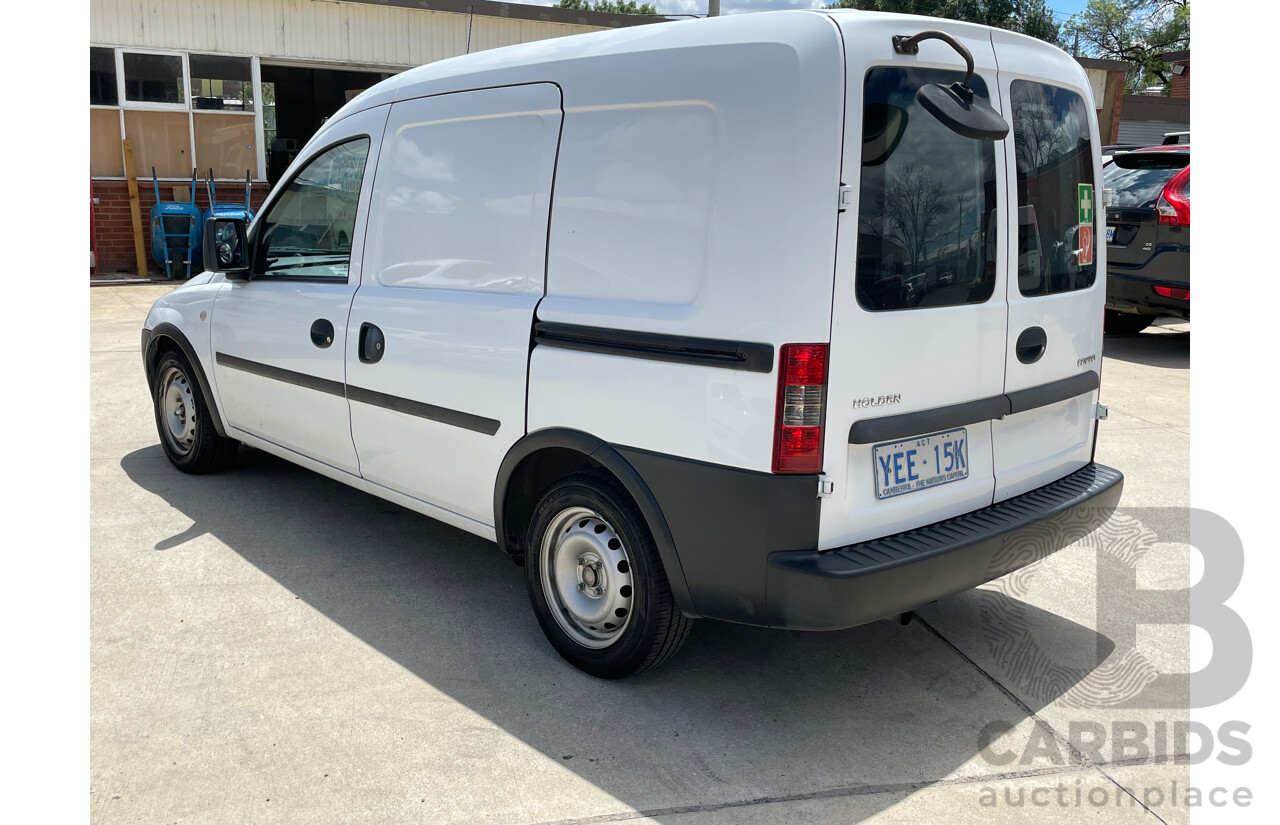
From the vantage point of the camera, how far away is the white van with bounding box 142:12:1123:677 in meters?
2.85

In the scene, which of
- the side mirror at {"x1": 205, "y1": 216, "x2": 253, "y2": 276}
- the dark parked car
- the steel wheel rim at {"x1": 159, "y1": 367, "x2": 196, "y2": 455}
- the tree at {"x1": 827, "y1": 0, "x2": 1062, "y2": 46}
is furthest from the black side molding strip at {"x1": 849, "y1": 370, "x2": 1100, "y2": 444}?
the tree at {"x1": 827, "y1": 0, "x2": 1062, "y2": 46}

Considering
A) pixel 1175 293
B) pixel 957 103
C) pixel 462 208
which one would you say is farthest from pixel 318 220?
pixel 1175 293

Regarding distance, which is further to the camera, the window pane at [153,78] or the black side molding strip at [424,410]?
the window pane at [153,78]

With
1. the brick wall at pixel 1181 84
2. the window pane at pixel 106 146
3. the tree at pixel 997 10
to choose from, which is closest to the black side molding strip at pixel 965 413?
the window pane at pixel 106 146

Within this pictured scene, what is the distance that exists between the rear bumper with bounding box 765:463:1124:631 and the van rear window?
71 cm

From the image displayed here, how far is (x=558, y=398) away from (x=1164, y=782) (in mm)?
2165

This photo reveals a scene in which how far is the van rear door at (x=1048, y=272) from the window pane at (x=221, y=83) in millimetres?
14461

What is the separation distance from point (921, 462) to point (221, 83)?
15029mm

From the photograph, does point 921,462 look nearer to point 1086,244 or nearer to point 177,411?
point 1086,244

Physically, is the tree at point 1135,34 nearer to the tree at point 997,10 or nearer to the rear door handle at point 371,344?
the tree at point 997,10

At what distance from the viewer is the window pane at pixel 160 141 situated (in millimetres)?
14891

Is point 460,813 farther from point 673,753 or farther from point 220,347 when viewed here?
point 220,347

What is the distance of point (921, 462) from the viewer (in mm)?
3121

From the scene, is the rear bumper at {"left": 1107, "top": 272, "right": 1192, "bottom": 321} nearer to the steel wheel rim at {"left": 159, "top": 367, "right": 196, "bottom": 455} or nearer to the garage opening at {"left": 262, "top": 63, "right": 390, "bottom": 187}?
the steel wheel rim at {"left": 159, "top": 367, "right": 196, "bottom": 455}
